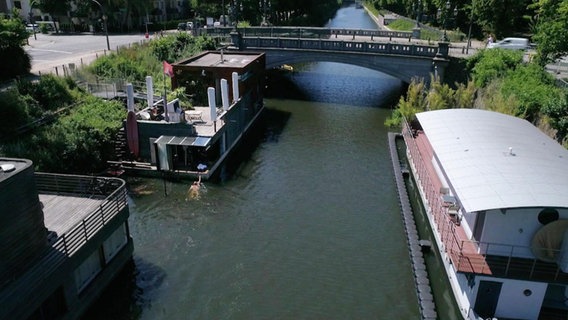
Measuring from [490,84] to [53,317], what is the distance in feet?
123

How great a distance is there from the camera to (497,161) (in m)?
20.4

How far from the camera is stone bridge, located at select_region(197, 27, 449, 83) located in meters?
50.0

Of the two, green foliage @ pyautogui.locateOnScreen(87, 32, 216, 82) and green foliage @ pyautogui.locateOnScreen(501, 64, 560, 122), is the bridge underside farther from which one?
green foliage @ pyautogui.locateOnScreen(501, 64, 560, 122)

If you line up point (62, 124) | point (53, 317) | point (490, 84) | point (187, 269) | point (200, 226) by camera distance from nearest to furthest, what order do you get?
point (53, 317) < point (187, 269) < point (200, 226) < point (62, 124) < point (490, 84)

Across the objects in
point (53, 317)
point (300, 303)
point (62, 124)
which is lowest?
point (300, 303)

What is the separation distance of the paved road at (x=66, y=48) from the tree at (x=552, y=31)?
4341cm

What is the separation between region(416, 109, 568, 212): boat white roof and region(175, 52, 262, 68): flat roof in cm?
2160

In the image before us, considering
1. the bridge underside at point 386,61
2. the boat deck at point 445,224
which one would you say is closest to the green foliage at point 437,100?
the boat deck at point 445,224

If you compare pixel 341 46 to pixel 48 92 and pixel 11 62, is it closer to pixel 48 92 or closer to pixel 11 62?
pixel 48 92

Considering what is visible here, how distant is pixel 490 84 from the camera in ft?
133

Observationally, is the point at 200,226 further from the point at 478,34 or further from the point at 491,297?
the point at 478,34

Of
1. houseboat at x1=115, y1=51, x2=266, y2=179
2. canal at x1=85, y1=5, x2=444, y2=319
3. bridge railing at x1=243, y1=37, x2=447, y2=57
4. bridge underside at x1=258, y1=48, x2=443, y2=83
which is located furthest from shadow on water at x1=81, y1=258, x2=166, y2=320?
bridge railing at x1=243, y1=37, x2=447, y2=57

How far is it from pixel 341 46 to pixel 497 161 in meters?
35.1

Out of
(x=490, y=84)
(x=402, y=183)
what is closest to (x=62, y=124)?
(x=402, y=183)
